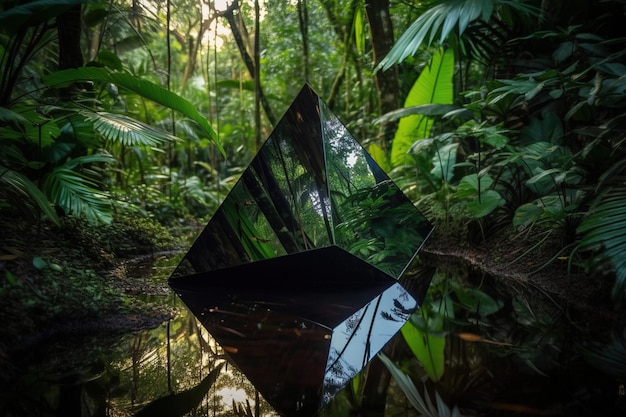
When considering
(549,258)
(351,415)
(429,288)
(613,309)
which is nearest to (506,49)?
(549,258)

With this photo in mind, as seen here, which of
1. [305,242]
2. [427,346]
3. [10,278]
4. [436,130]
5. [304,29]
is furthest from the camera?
[304,29]

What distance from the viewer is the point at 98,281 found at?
272 cm

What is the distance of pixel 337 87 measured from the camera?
7816 millimetres

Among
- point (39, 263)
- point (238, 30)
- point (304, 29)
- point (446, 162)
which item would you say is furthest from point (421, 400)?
point (238, 30)

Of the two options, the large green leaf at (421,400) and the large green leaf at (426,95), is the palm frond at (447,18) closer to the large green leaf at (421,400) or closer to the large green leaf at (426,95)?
the large green leaf at (426,95)

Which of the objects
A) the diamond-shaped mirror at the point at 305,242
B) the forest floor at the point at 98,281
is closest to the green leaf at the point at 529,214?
the forest floor at the point at 98,281

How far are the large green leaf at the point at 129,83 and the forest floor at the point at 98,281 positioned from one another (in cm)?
97

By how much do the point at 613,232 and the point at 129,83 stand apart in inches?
116

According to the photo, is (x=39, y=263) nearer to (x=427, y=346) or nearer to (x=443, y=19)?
(x=427, y=346)

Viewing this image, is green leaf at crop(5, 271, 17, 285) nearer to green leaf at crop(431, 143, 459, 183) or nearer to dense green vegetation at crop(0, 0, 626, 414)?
dense green vegetation at crop(0, 0, 626, 414)

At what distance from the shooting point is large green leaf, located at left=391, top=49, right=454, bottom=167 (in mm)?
5438

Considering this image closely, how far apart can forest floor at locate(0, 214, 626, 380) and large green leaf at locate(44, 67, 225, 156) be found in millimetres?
966

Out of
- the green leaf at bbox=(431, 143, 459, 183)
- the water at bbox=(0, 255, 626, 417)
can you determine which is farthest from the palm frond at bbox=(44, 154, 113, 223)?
the green leaf at bbox=(431, 143, 459, 183)

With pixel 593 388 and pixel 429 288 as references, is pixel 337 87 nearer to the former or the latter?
pixel 429 288
